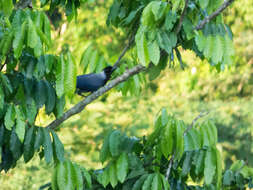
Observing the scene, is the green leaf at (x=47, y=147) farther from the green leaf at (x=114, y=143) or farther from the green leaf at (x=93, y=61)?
the green leaf at (x=93, y=61)

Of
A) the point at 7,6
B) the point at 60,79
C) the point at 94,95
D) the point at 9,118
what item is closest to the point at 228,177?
the point at 94,95

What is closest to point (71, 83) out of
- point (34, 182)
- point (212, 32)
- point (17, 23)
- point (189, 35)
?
point (17, 23)

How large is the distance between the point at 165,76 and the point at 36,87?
7.29 meters

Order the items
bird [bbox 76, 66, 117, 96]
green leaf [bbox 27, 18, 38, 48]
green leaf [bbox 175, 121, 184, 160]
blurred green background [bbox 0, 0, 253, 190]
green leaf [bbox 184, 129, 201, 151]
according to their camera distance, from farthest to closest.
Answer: blurred green background [bbox 0, 0, 253, 190] → bird [bbox 76, 66, 117, 96] → green leaf [bbox 184, 129, 201, 151] → green leaf [bbox 175, 121, 184, 160] → green leaf [bbox 27, 18, 38, 48]

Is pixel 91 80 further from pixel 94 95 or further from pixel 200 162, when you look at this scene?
pixel 200 162

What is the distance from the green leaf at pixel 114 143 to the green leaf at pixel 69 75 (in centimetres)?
64

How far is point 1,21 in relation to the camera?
2.52 metres

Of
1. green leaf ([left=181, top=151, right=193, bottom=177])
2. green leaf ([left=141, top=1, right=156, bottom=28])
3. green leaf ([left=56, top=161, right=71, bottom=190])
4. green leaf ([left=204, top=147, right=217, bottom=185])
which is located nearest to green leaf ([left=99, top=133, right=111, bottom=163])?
green leaf ([left=56, top=161, right=71, bottom=190])

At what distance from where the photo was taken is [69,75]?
2.36 meters

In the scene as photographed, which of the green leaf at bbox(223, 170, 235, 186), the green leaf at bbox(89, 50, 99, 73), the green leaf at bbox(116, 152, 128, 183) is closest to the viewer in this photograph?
the green leaf at bbox(116, 152, 128, 183)

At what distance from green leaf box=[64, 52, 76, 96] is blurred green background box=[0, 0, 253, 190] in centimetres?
443

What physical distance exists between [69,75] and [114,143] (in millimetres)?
714

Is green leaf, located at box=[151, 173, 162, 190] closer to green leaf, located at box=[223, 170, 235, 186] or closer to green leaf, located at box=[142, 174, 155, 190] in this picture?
green leaf, located at box=[142, 174, 155, 190]

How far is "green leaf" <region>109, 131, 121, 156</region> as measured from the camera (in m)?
2.87
